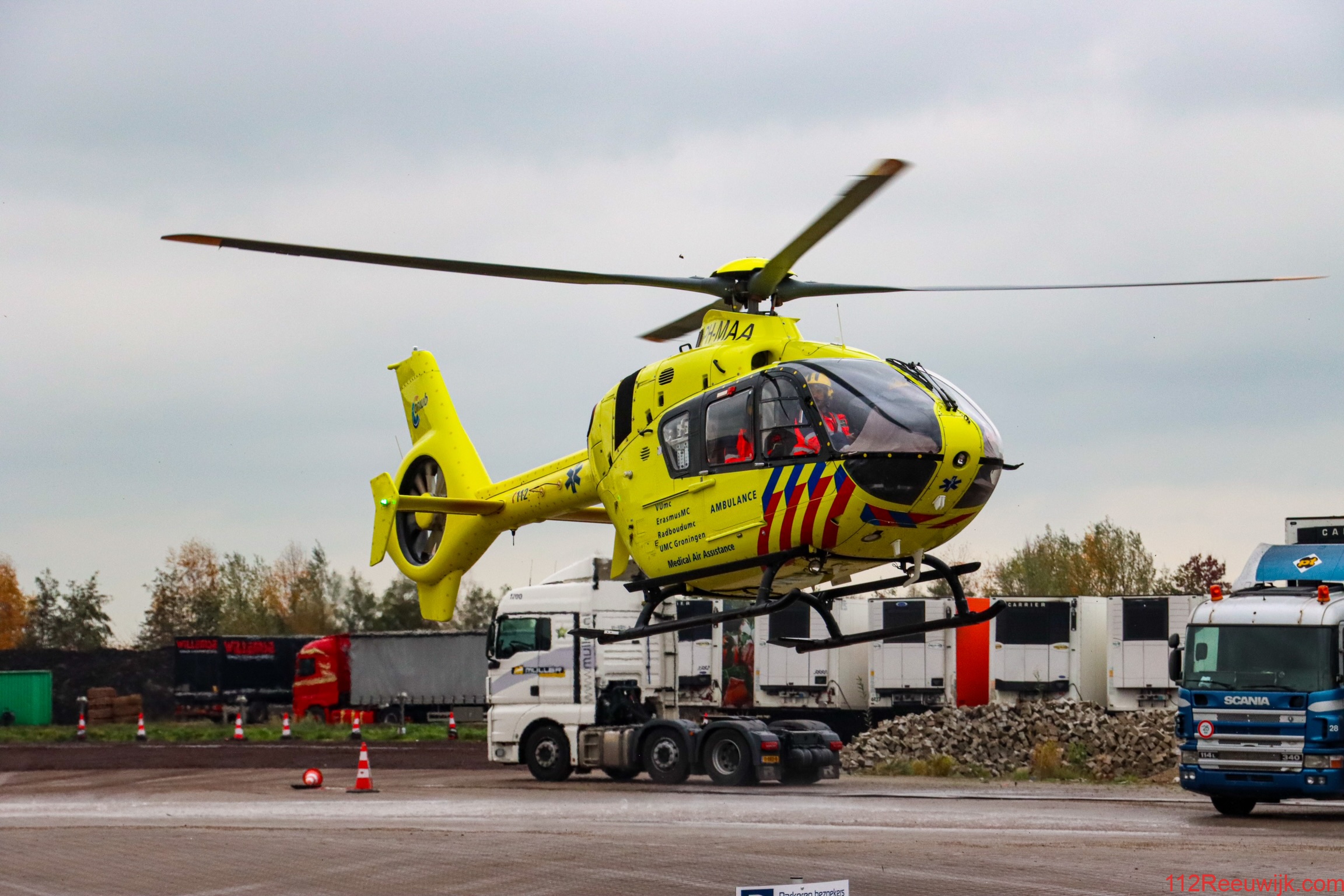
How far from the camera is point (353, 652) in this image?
155 feet

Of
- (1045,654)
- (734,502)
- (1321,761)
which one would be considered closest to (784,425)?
(734,502)

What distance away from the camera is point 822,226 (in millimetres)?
→ 11562

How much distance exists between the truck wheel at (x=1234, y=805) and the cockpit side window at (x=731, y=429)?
11725 mm

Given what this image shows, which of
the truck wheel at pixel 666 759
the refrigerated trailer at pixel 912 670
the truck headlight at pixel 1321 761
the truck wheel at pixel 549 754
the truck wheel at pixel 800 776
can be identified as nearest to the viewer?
the truck headlight at pixel 1321 761

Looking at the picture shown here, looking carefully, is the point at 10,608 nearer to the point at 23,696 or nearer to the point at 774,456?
the point at 23,696

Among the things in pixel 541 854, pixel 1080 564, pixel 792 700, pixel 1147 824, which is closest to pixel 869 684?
pixel 792 700

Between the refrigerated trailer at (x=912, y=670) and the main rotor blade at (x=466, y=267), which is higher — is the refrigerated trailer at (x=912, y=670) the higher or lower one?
the lower one

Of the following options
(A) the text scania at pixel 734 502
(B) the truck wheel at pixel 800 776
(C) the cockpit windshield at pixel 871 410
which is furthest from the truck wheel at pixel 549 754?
(C) the cockpit windshield at pixel 871 410

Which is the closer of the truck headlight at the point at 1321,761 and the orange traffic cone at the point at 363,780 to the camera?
the truck headlight at the point at 1321,761

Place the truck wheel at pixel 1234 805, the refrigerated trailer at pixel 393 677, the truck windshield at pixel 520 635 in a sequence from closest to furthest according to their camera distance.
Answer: the truck wheel at pixel 1234 805 → the truck windshield at pixel 520 635 → the refrigerated trailer at pixel 393 677

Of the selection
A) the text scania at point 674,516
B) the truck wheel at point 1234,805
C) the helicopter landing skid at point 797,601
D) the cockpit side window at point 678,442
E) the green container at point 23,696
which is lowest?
the green container at point 23,696

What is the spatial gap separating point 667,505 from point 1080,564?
48.7 meters

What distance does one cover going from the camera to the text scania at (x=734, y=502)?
12484 mm

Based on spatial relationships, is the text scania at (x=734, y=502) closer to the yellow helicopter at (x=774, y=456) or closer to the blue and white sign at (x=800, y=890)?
the yellow helicopter at (x=774, y=456)
